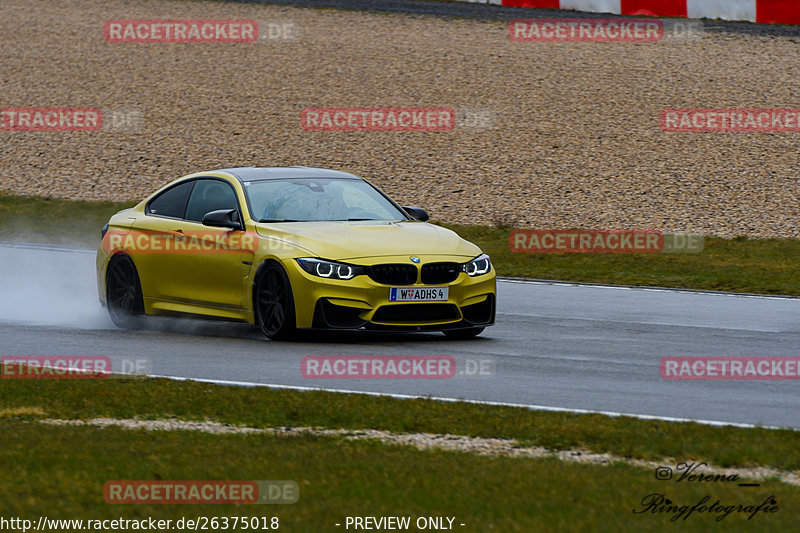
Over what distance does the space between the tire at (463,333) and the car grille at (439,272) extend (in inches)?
26.7

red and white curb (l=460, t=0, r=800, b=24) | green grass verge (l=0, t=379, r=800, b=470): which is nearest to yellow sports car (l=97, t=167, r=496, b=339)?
green grass verge (l=0, t=379, r=800, b=470)

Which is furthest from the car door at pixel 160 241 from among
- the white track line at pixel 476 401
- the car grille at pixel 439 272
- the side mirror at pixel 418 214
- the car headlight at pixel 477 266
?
the white track line at pixel 476 401

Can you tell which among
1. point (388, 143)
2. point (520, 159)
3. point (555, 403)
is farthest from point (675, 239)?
point (555, 403)

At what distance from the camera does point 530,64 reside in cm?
3177

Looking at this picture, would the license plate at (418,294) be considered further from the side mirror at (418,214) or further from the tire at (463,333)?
the side mirror at (418,214)

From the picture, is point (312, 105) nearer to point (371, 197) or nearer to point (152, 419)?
point (371, 197)

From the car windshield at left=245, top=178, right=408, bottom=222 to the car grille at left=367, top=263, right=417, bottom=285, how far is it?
119 centimetres

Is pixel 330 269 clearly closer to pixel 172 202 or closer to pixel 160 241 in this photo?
pixel 160 241

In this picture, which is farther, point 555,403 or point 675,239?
point 675,239

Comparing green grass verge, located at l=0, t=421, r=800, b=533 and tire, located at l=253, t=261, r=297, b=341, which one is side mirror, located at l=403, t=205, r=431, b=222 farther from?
green grass verge, located at l=0, t=421, r=800, b=533

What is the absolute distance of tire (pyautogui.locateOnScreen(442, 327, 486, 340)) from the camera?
41.9 feet

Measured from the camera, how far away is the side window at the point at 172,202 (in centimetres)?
1360

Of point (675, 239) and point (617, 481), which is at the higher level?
point (617, 481)

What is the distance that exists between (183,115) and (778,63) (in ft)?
41.1
